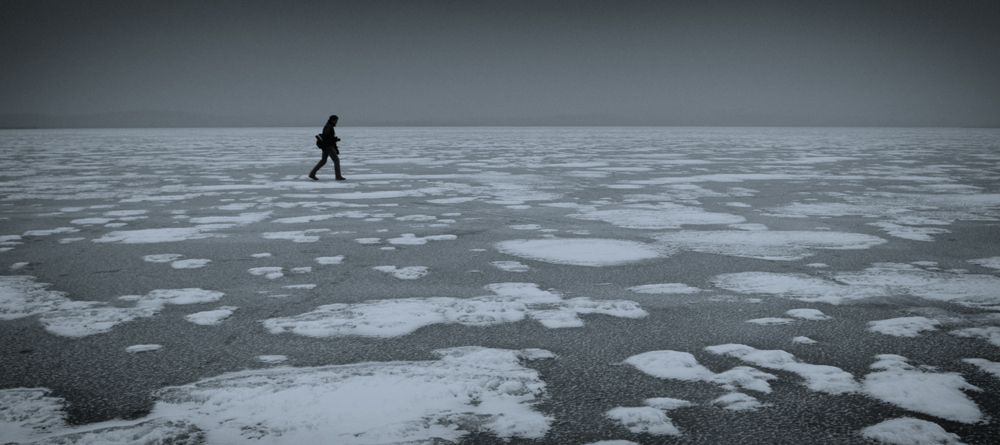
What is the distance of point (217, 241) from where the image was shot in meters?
5.12

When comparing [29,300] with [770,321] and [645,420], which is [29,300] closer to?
[645,420]

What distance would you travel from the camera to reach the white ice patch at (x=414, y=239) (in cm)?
511

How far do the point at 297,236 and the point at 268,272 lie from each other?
1310 mm

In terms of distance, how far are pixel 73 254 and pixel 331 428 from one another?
359 cm

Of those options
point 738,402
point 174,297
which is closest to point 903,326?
point 738,402

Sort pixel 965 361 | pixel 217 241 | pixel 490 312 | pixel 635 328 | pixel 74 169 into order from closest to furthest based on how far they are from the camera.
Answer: pixel 965 361, pixel 635 328, pixel 490 312, pixel 217 241, pixel 74 169

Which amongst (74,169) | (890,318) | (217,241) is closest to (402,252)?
(217,241)

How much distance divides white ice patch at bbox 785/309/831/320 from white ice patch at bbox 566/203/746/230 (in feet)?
8.45

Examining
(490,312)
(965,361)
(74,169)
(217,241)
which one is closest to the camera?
(965,361)

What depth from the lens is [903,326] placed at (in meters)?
2.97

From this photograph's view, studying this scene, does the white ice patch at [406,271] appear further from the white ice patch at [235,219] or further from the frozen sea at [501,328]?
the white ice patch at [235,219]

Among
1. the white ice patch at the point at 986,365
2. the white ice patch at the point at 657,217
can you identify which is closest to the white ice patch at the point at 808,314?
the white ice patch at the point at 986,365

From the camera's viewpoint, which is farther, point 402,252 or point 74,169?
point 74,169

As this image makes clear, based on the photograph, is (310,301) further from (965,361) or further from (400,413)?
(965,361)
